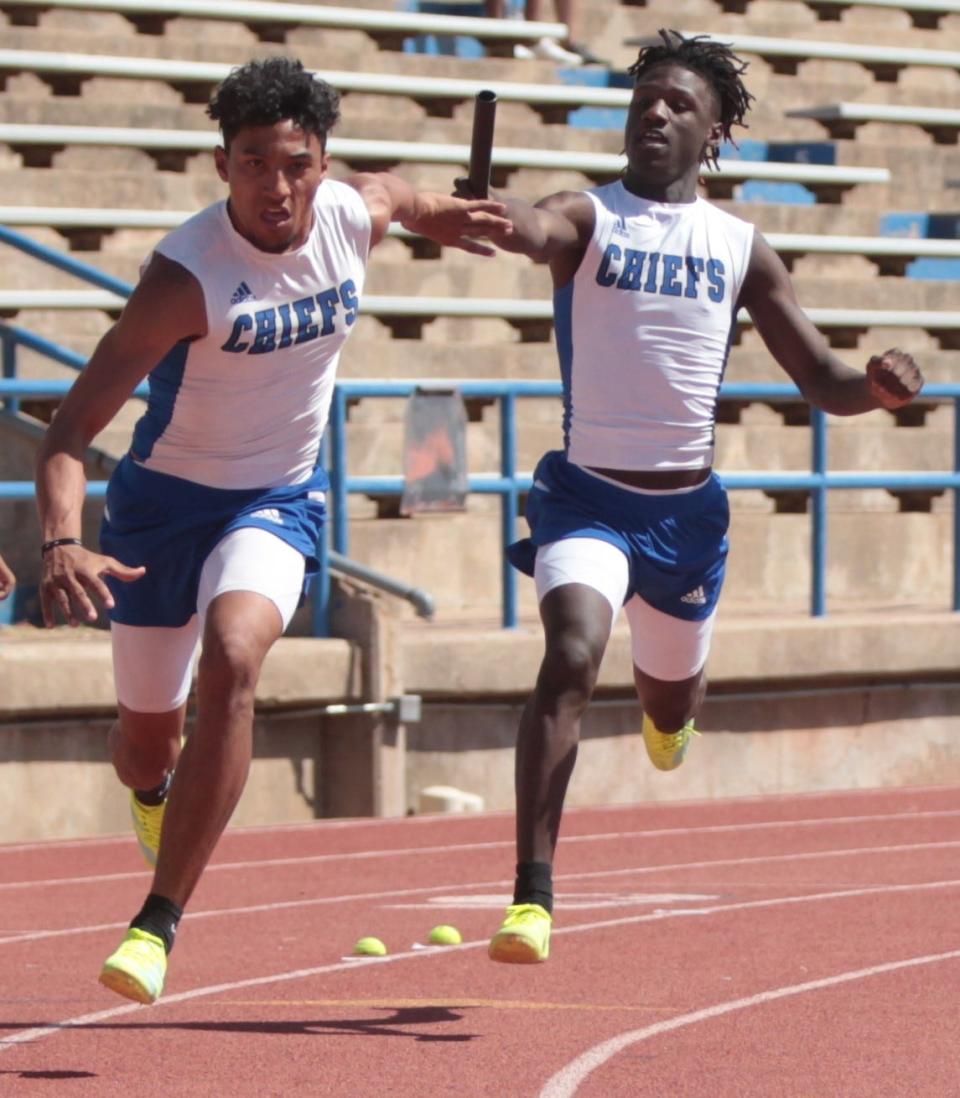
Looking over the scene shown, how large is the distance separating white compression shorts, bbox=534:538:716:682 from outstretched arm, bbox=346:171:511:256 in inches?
A: 31.1

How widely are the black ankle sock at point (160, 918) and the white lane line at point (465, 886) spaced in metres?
2.16

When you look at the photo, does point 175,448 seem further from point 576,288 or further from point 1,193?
point 1,193

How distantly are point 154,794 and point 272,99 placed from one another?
2.15 m

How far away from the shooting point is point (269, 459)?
18.9 feet

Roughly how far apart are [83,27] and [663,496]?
33.7 ft

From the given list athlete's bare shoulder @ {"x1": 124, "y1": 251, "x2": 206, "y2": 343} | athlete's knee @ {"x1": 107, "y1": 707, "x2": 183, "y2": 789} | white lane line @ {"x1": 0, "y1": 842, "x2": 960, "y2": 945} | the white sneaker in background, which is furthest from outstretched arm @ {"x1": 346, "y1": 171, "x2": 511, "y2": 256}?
the white sneaker in background

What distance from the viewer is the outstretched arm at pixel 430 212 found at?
5.90 m

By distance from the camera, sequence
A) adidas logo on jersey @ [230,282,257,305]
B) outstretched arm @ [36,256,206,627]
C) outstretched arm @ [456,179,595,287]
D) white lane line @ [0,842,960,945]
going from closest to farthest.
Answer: outstretched arm @ [36,256,206,627] < adidas logo on jersey @ [230,282,257,305] < outstretched arm @ [456,179,595,287] < white lane line @ [0,842,960,945]

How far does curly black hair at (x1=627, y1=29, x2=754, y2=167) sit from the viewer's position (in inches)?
254

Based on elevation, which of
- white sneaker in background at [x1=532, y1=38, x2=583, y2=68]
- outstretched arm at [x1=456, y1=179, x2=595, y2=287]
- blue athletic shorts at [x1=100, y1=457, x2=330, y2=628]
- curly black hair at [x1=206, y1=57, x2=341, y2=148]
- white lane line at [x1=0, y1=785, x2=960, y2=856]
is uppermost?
curly black hair at [x1=206, y1=57, x2=341, y2=148]

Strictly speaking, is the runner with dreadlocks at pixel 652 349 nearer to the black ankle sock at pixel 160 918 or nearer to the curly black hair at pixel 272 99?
the curly black hair at pixel 272 99

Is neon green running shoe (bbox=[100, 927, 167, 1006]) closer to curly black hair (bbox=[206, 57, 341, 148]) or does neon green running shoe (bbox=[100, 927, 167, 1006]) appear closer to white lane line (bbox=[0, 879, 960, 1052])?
white lane line (bbox=[0, 879, 960, 1052])

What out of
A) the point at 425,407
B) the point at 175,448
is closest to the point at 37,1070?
the point at 175,448

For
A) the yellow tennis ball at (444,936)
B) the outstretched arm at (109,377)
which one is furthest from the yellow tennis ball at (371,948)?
the outstretched arm at (109,377)
